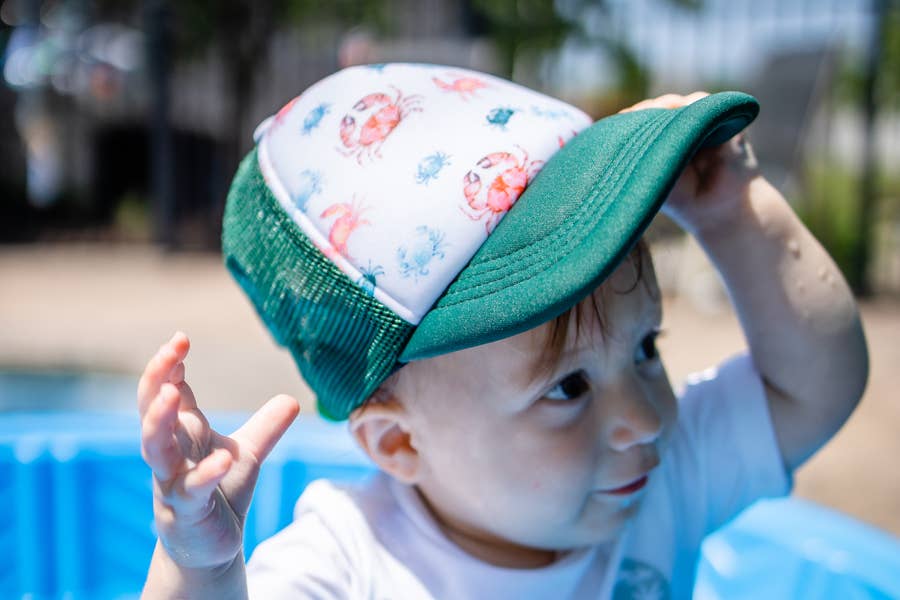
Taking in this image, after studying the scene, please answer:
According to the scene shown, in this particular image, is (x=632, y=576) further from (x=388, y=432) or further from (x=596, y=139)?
(x=596, y=139)

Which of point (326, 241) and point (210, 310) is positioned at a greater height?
point (326, 241)

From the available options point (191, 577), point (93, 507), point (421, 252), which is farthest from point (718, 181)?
point (93, 507)

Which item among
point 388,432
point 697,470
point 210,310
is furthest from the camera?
point 210,310

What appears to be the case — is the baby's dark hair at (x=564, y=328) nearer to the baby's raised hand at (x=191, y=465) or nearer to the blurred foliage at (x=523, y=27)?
the baby's raised hand at (x=191, y=465)

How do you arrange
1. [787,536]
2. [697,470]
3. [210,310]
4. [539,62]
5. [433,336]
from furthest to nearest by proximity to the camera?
[539,62]
[210,310]
[787,536]
[697,470]
[433,336]

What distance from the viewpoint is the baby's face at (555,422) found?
84cm

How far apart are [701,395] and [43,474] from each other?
1.19 m

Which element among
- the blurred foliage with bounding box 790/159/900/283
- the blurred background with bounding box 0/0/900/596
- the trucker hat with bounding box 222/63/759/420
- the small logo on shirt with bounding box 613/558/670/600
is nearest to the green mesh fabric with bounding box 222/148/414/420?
the trucker hat with bounding box 222/63/759/420

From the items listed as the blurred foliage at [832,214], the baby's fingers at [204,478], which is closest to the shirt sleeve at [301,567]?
the baby's fingers at [204,478]

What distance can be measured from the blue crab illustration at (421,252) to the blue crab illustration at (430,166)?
0.16 feet

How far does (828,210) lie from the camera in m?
5.25

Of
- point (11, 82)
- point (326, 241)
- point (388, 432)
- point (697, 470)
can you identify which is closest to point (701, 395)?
point (697, 470)

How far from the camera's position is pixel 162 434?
2.08ft

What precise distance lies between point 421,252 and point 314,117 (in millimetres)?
215
